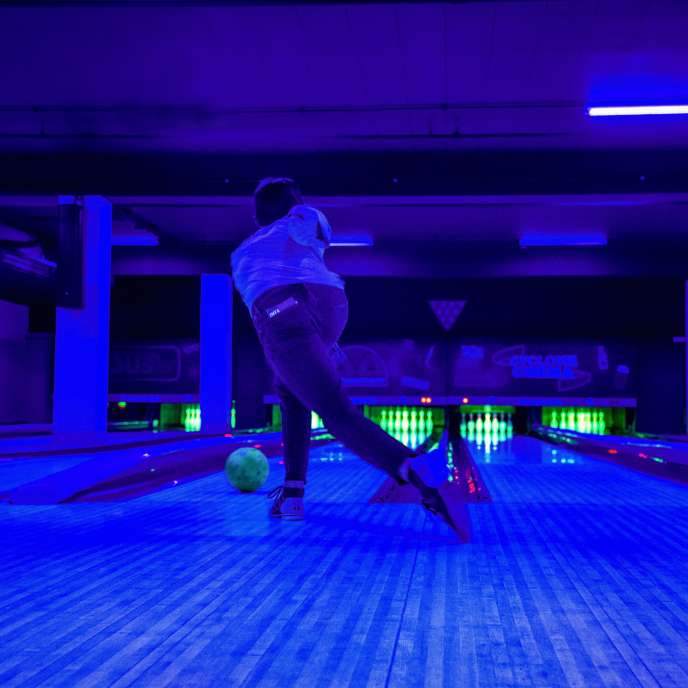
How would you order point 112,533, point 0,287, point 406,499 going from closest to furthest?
point 112,533, point 406,499, point 0,287

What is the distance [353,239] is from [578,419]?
5070 millimetres

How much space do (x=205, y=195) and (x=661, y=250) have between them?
726cm

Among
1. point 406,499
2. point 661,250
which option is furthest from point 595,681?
point 661,250

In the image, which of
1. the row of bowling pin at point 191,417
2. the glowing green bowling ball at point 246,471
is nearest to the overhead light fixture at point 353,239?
the row of bowling pin at point 191,417

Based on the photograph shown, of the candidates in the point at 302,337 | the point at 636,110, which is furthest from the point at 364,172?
the point at 302,337

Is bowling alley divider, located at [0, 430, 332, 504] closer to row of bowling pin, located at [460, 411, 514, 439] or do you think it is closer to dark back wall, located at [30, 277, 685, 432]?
row of bowling pin, located at [460, 411, 514, 439]

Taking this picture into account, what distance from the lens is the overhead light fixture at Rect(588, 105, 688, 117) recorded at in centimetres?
645

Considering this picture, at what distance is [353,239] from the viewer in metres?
11.2

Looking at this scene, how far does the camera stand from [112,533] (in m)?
2.14

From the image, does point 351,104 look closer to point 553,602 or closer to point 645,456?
point 645,456

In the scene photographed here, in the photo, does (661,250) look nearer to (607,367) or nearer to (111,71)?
(607,367)

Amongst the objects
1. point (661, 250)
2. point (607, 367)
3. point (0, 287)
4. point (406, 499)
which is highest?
point (661, 250)

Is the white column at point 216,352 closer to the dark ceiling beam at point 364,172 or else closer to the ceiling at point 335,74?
the dark ceiling beam at point 364,172

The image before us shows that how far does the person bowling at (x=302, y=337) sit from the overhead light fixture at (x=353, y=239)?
8760mm
